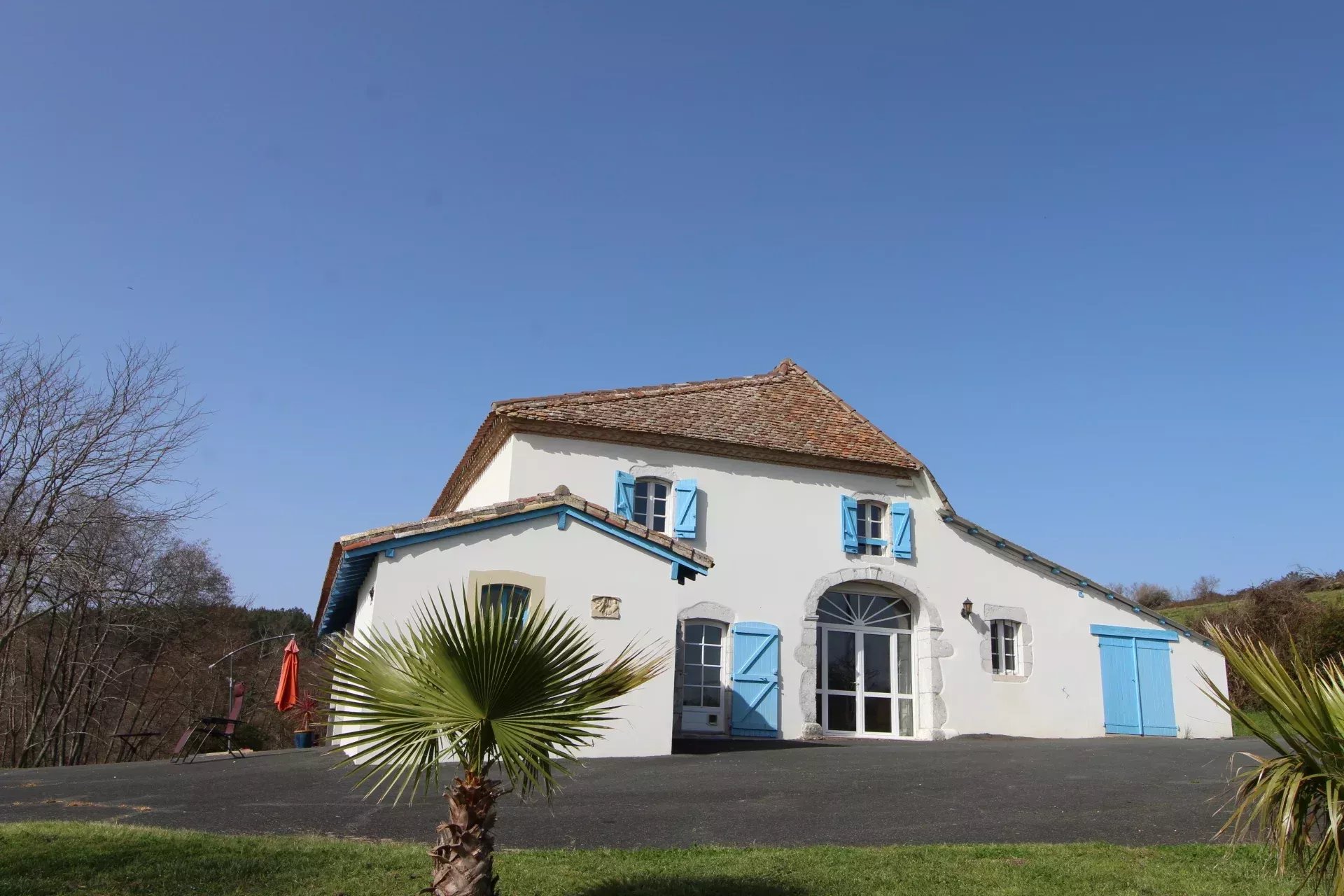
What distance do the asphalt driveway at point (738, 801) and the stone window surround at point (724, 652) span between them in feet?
8.98

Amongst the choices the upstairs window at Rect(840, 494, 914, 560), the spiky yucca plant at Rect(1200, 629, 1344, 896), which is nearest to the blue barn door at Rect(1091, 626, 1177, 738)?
the upstairs window at Rect(840, 494, 914, 560)

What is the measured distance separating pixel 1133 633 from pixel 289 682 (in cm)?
1405

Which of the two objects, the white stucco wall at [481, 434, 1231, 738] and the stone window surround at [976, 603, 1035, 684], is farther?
the stone window surround at [976, 603, 1035, 684]

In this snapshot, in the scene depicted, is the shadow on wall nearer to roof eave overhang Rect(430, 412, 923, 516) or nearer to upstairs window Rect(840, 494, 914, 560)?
roof eave overhang Rect(430, 412, 923, 516)

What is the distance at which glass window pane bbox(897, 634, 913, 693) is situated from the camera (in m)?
17.1

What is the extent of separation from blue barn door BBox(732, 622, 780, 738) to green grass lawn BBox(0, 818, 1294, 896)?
28.2 ft

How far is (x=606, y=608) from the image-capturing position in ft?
40.9

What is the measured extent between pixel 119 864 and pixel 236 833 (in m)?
1.15

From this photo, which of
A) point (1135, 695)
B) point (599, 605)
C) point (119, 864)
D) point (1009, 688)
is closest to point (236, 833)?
point (119, 864)

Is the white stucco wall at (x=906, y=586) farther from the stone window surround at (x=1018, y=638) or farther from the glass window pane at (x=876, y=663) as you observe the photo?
the glass window pane at (x=876, y=663)

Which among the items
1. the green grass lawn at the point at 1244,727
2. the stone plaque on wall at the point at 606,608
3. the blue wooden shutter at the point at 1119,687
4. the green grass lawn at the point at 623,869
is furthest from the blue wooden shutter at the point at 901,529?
the green grass lawn at the point at 623,869

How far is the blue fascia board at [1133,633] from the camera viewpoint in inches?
695

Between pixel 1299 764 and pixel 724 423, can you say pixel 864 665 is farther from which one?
pixel 1299 764

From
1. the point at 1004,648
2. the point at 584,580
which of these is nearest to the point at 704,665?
the point at 584,580
